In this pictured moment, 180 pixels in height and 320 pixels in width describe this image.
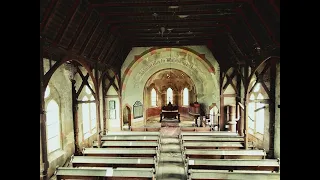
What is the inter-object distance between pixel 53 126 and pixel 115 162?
3630 mm

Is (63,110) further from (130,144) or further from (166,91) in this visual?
(166,91)

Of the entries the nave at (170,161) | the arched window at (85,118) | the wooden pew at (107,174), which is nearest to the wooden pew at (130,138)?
the nave at (170,161)

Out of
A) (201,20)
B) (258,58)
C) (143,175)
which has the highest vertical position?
(201,20)

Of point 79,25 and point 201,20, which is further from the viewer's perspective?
point 201,20

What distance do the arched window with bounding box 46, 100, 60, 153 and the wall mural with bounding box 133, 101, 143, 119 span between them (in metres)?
7.56

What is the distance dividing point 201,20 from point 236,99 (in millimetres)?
7033

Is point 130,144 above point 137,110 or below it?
below

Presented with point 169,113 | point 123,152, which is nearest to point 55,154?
point 123,152

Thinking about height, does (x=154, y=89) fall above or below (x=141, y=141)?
above

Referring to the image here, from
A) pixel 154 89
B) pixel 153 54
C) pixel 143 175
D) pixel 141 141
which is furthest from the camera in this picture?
pixel 154 89

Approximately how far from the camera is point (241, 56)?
11367mm

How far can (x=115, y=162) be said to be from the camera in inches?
310
